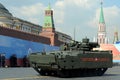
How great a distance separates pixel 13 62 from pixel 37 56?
19.2m

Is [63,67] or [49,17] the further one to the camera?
[49,17]

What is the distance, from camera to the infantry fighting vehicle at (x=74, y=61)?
74.3 ft

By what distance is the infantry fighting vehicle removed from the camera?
2265 cm

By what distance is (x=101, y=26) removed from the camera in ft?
563

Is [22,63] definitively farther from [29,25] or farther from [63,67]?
[29,25]

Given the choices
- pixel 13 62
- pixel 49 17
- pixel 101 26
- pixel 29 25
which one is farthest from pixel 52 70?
pixel 101 26

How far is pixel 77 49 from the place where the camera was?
81.7 feet

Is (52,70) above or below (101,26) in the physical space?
below

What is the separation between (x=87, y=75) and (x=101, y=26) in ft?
486

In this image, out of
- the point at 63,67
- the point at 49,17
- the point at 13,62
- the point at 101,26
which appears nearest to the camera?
the point at 63,67

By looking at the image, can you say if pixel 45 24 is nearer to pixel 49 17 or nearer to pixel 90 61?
pixel 49 17

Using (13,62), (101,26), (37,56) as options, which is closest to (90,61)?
(37,56)

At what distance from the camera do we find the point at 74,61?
23.0 meters

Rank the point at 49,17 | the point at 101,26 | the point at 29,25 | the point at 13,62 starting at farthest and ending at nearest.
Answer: the point at 101,26, the point at 29,25, the point at 49,17, the point at 13,62
